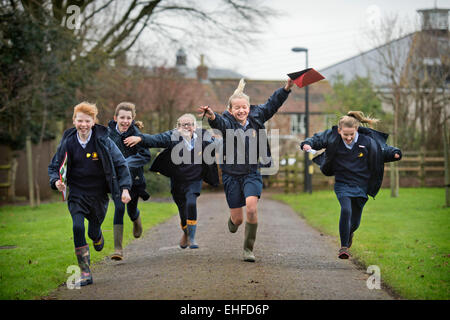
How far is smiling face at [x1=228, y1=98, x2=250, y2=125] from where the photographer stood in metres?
7.71

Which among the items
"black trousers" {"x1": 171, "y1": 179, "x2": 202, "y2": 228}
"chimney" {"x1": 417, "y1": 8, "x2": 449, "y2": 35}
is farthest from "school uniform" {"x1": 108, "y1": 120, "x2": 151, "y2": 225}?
"chimney" {"x1": 417, "y1": 8, "x2": 449, "y2": 35}

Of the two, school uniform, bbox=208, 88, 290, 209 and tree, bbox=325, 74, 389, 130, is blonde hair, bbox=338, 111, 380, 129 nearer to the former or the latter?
school uniform, bbox=208, 88, 290, 209

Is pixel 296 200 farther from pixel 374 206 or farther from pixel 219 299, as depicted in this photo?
pixel 219 299

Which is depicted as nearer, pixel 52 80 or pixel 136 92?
pixel 52 80

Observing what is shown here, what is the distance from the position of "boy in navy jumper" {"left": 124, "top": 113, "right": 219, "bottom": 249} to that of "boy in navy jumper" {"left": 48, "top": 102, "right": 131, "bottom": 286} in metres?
1.78

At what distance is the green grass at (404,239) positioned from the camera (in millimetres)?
6242

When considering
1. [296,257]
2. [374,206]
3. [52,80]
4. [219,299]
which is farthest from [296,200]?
[219,299]

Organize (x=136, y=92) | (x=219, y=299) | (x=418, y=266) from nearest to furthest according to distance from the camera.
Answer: (x=219, y=299), (x=418, y=266), (x=136, y=92)

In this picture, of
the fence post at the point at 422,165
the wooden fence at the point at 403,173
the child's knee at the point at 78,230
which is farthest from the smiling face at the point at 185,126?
the fence post at the point at 422,165

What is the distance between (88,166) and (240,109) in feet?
7.28

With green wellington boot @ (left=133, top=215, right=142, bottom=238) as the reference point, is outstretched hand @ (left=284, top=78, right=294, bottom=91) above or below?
above

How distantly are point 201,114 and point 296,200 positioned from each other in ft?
47.1

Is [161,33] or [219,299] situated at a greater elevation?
[161,33]
